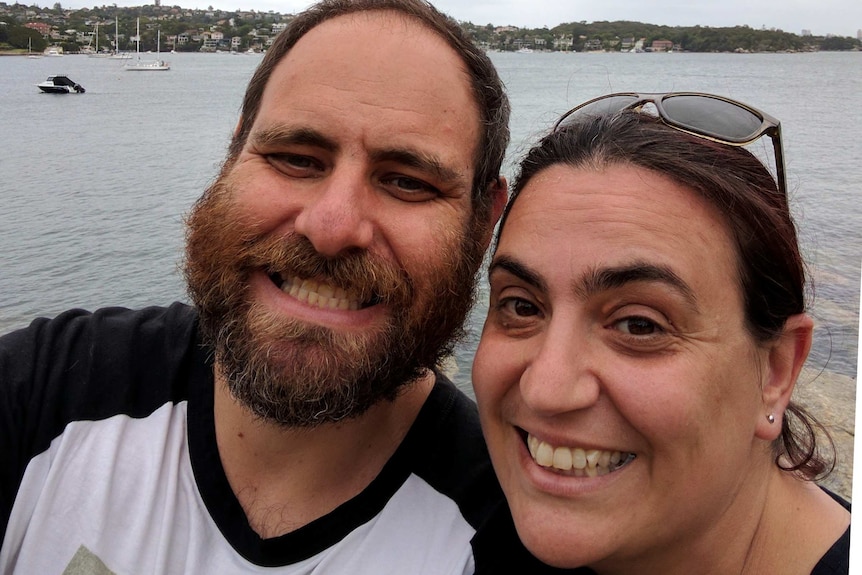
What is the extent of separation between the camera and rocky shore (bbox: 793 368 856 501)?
6062mm

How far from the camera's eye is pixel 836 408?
755 cm

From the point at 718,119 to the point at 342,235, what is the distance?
4.17 feet

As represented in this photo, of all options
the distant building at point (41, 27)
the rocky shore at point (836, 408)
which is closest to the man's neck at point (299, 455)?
the rocky shore at point (836, 408)

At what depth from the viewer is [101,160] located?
93.2ft

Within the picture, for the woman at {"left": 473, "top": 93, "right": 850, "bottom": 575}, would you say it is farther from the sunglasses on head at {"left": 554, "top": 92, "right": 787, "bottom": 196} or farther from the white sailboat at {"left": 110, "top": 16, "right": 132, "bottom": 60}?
the white sailboat at {"left": 110, "top": 16, "right": 132, "bottom": 60}

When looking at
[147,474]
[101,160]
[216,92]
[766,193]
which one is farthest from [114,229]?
[216,92]

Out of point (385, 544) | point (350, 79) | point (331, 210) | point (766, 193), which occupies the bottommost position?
point (385, 544)

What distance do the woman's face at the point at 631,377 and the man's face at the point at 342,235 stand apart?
50cm

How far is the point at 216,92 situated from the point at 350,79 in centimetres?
6796

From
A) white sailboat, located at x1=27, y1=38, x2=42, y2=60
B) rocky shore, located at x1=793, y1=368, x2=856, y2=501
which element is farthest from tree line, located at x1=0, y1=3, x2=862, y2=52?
rocky shore, located at x1=793, y1=368, x2=856, y2=501

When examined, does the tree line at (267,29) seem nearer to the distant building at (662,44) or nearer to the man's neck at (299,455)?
the distant building at (662,44)

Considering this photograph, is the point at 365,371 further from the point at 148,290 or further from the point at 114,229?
the point at 114,229

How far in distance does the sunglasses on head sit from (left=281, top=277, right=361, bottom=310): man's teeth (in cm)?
114

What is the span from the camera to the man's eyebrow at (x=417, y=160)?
2303 mm
